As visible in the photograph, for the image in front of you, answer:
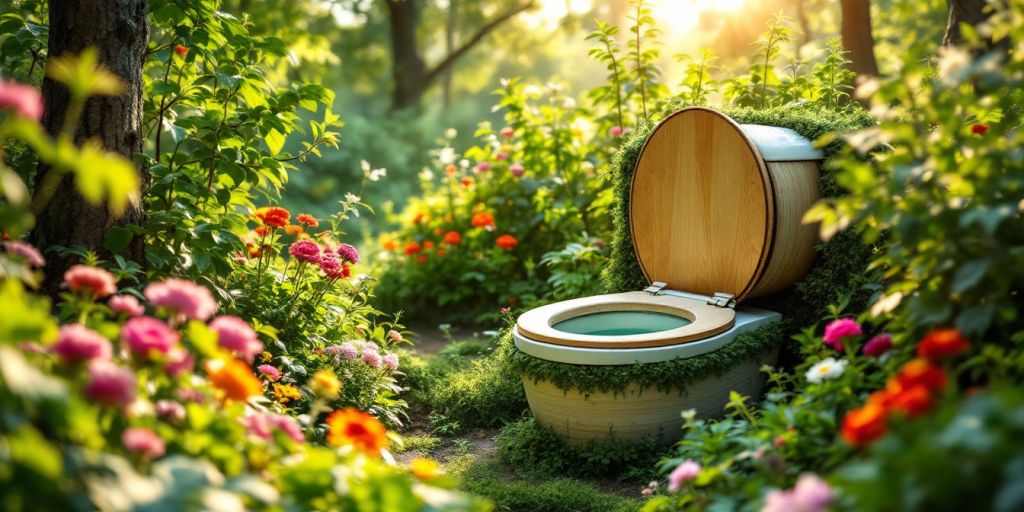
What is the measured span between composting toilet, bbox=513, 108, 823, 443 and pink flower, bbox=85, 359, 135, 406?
1721 mm

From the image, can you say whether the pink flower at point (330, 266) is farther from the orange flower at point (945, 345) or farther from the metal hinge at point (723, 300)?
the orange flower at point (945, 345)

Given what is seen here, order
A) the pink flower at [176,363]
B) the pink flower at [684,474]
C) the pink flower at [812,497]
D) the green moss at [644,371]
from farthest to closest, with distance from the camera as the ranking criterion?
the green moss at [644,371]
the pink flower at [684,474]
the pink flower at [176,363]
the pink flower at [812,497]

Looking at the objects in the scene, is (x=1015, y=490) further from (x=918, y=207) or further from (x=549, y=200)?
(x=549, y=200)

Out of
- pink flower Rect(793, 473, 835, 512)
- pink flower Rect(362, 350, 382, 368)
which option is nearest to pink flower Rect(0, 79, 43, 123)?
pink flower Rect(793, 473, 835, 512)

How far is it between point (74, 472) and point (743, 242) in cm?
244

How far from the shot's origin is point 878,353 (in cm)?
178

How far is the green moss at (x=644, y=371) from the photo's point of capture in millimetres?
2668

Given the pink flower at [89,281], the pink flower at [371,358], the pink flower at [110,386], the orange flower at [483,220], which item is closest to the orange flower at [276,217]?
the pink flower at [371,358]

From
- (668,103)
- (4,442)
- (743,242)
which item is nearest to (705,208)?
(743,242)

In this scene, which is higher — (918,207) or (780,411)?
(918,207)

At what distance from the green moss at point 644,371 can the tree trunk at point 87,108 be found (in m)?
1.52

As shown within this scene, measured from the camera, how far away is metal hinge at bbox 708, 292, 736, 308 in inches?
121

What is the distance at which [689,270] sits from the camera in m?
3.27

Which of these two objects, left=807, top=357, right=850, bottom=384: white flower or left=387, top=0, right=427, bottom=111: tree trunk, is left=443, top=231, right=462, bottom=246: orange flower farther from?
left=387, top=0, right=427, bottom=111: tree trunk
